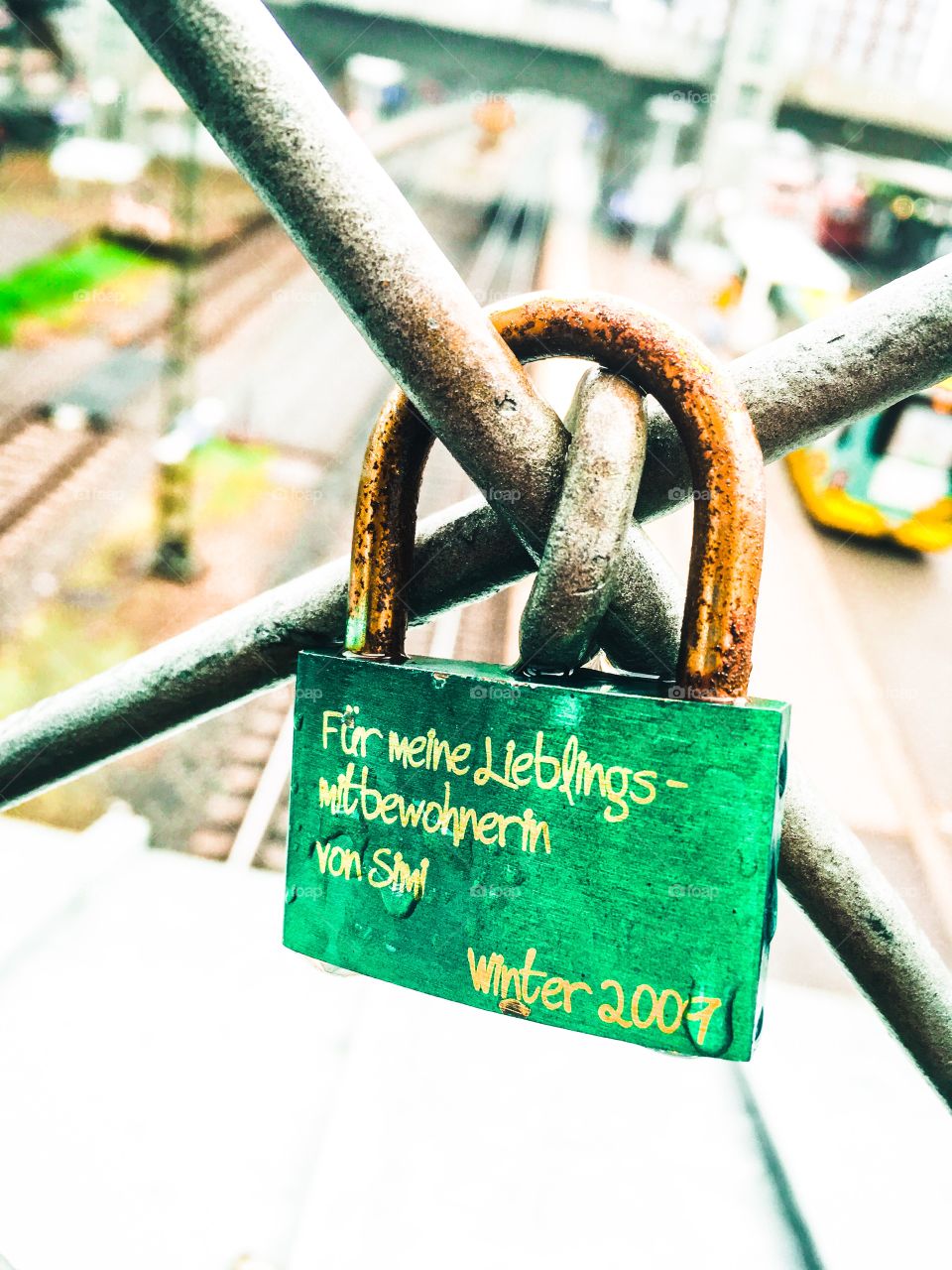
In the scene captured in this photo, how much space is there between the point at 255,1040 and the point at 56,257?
2332 centimetres

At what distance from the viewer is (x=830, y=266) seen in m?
16.7

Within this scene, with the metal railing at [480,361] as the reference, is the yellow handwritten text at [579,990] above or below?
below

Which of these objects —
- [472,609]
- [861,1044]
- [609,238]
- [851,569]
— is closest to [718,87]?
Result: [609,238]

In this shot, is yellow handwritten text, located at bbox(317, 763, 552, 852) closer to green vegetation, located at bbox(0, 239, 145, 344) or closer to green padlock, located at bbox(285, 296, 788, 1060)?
green padlock, located at bbox(285, 296, 788, 1060)

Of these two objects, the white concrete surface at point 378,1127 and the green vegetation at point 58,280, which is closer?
the white concrete surface at point 378,1127

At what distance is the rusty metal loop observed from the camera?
46 centimetres

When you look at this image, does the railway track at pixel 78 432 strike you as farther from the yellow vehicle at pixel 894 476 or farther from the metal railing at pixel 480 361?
the yellow vehicle at pixel 894 476

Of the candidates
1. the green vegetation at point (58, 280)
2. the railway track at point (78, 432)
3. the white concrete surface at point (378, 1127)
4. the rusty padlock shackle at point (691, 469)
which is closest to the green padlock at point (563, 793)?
the rusty padlock shackle at point (691, 469)

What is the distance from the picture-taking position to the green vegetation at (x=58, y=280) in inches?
766

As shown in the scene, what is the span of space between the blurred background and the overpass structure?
0.15 m

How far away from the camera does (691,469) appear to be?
20.0 inches

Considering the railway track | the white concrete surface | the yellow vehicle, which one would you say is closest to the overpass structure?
the railway track

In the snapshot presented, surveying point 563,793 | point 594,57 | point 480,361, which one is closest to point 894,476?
point 563,793

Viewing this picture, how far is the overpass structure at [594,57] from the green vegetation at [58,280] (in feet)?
40.0
